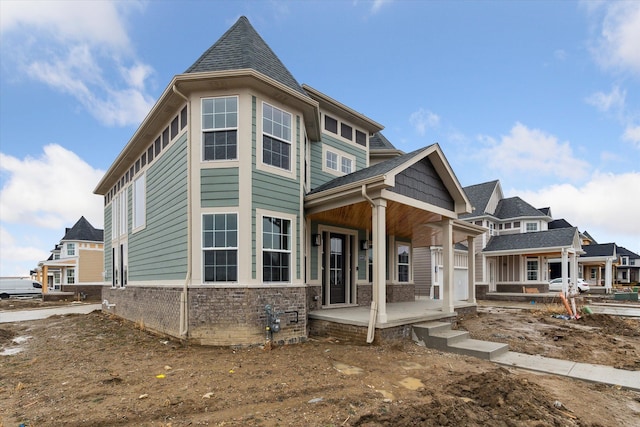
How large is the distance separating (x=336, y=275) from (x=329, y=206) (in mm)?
2944

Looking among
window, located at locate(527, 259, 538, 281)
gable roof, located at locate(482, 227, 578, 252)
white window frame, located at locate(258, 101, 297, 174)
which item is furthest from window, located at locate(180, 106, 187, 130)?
window, located at locate(527, 259, 538, 281)

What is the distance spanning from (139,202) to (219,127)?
5.67 m

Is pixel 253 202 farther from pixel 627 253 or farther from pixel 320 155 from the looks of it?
pixel 627 253

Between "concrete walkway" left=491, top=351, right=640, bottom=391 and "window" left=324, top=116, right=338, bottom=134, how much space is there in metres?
7.39

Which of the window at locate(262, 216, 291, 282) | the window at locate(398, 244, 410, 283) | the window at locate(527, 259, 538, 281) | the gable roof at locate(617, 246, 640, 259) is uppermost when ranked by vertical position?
the window at locate(262, 216, 291, 282)

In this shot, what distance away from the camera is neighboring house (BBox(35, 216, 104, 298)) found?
27953 millimetres

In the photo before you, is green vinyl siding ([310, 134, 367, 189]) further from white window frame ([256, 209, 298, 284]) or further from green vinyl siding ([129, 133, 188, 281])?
green vinyl siding ([129, 133, 188, 281])

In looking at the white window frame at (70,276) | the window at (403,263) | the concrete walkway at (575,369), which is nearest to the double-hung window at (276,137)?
the concrete walkway at (575,369)

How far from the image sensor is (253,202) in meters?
7.48

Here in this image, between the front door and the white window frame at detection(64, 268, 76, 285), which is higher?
the front door

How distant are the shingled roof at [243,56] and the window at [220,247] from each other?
3.23 metres

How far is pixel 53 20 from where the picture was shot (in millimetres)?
9742

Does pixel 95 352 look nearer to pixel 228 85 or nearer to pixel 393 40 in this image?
pixel 228 85

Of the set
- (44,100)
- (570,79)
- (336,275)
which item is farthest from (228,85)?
(44,100)
